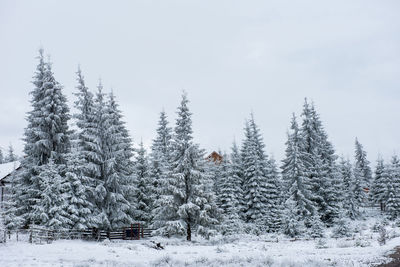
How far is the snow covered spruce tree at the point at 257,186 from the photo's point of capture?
38250 mm

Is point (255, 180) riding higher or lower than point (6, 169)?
lower

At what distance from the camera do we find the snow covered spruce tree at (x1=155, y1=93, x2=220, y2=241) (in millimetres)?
27641

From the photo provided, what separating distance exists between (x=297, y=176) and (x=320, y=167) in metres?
4.31

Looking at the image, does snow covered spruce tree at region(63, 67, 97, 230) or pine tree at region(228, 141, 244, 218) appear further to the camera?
pine tree at region(228, 141, 244, 218)

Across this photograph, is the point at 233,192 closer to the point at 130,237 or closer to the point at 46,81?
the point at 130,237

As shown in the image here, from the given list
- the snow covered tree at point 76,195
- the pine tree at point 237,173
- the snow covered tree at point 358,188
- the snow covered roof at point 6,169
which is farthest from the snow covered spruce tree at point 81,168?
the snow covered tree at point 358,188

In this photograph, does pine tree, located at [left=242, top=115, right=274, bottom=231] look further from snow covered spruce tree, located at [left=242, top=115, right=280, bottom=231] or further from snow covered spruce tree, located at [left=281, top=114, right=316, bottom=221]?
snow covered spruce tree, located at [left=281, top=114, right=316, bottom=221]

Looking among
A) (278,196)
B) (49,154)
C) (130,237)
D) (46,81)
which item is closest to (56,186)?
(49,154)

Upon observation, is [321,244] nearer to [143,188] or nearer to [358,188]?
[143,188]

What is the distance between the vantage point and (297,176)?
1459 inches

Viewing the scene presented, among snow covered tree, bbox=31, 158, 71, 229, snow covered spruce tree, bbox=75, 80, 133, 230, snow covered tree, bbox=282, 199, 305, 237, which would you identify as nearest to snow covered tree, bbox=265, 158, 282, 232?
snow covered tree, bbox=282, 199, 305, 237

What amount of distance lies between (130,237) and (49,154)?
Answer: 35.1ft

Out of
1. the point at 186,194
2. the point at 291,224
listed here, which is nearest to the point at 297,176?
the point at 291,224

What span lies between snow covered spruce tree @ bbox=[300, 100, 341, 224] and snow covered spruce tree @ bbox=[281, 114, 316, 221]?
56cm
